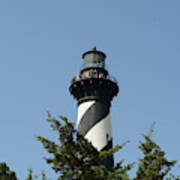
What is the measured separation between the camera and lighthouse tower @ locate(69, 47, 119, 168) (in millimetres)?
→ 30688

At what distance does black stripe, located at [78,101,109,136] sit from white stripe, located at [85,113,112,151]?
0.34m

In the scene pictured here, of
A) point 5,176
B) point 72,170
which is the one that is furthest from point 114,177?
point 5,176

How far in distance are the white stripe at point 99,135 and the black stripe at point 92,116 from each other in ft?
1.10

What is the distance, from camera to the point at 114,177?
18094mm

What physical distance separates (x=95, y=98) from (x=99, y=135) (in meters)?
3.54

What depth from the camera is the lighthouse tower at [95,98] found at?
3069 centimetres

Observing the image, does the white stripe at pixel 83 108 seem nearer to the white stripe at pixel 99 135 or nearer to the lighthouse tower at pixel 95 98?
the lighthouse tower at pixel 95 98

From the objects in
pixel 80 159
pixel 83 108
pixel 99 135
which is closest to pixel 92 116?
pixel 83 108

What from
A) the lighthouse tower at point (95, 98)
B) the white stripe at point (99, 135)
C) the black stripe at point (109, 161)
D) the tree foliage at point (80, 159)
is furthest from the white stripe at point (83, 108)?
the tree foliage at point (80, 159)

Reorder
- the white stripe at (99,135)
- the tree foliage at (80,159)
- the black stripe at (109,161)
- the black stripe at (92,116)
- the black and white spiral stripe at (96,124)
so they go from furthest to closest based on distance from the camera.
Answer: the black stripe at (92,116)
the black and white spiral stripe at (96,124)
the white stripe at (99,135)
the black stripe at (109,161)
the tree foliage at (80,159)

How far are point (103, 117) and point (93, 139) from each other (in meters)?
2.33

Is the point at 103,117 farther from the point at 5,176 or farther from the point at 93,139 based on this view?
the point at 5,176

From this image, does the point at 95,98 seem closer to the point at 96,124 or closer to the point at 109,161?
the point at 96,124

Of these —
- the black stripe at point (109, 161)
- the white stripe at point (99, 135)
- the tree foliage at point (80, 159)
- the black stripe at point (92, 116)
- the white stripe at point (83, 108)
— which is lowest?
the tree foliage at point (80, 159)
